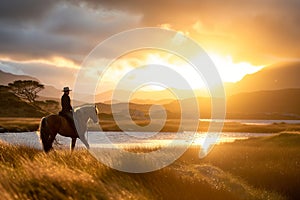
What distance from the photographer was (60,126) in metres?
20.2

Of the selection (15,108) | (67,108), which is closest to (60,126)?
(67,108)

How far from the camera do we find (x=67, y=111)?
67.9 ft

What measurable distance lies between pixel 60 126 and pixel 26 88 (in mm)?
121759

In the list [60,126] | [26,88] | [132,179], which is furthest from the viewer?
[26,88]

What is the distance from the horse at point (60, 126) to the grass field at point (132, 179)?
1967 mm

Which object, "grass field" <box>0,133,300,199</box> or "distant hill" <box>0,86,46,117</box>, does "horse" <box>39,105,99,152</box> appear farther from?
"distant hill" <box>0,86,46,117</box>

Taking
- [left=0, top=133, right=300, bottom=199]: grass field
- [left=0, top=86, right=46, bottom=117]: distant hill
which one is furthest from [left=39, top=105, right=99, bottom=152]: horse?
[left=0, top=86, right=46, bottom=117]: distant hill

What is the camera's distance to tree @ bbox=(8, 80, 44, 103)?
442 ft

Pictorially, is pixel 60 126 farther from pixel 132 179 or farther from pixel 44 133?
pixel 132 179

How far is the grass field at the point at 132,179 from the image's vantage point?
31.9 ft

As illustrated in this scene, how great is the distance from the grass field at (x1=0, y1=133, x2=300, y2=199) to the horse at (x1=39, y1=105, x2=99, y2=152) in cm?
197

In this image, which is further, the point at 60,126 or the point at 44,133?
the point at 60,126

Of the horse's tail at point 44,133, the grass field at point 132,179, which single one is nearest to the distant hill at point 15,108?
the grass field at point 132,179

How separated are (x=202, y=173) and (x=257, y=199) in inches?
103
